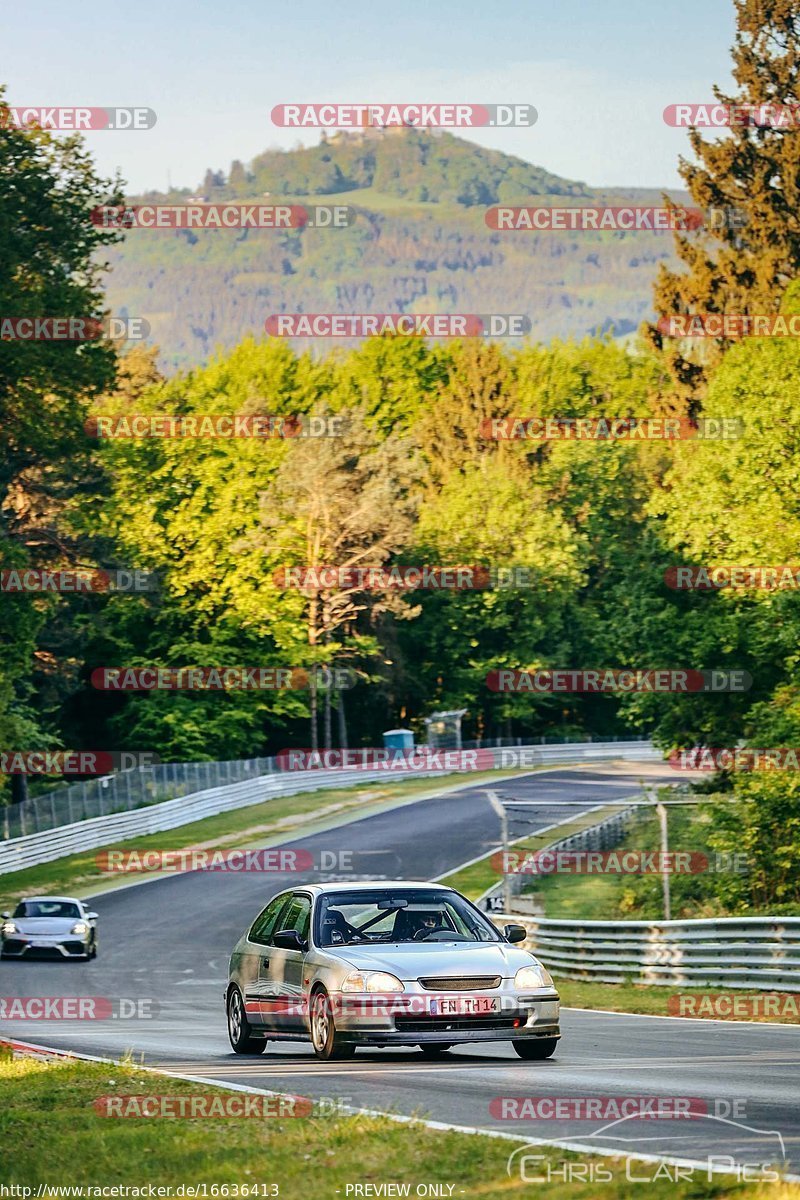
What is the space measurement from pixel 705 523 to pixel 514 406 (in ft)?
179

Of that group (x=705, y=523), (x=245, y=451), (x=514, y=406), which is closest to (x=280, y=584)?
(x=245, y=451)

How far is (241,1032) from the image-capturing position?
15.7 meters

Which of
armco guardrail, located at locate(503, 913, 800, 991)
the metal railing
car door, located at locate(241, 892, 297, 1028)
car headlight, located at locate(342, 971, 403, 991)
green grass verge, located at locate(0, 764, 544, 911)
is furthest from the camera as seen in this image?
the metal railing

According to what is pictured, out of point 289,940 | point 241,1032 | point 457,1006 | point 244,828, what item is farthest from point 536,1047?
point 244,828

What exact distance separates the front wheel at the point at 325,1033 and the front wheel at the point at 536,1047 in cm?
129

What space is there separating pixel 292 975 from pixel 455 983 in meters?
1.78

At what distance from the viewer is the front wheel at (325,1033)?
1383 centimetres

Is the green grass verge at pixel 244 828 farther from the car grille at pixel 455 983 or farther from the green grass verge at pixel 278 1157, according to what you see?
A: the green grass verge at pixel 278 1157

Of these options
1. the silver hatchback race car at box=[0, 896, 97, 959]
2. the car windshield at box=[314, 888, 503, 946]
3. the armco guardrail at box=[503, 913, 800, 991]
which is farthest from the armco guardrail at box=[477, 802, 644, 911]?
the car windshield at box=[314, 888, 503, 946]

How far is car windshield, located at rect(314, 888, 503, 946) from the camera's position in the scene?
47.8 feet

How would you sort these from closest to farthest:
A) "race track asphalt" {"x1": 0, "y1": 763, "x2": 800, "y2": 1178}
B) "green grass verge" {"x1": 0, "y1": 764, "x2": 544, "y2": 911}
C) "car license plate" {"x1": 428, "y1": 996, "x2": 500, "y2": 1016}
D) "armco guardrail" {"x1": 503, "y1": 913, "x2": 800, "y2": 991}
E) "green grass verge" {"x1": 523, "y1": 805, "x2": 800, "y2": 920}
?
1. "race track asphalt" {"x1": 0, "y1": 763, "x2": 800, "y2": 1178}
2. "car license plate" {"x1": 428, "y1": 996, "x2": 500, "y2": 1016}
3. "armco guardrail" {"x1": 503, "y1": 913, "x2": 800, "y2": 991}
4. "green grass verge" {"x1": 523, "y1": 805, "x2": 800, "y2": 920}
5. "green grass verge" {"x1": 0, "y1": 764, "x2": 544, "y2": 911}

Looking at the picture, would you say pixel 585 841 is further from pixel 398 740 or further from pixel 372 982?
pixel 398 740

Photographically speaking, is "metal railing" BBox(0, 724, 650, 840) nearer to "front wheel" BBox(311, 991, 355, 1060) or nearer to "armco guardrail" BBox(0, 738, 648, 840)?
"armco guardrail" BBox(0, 738, 648, 840)

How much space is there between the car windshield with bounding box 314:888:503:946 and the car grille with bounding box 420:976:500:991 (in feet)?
3.00
